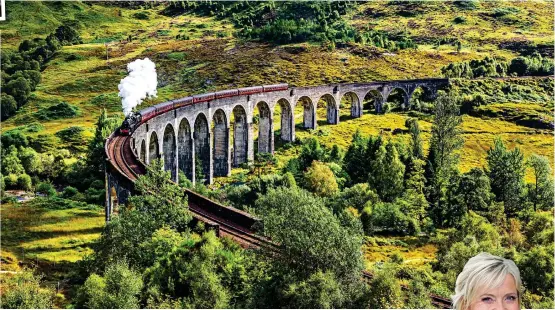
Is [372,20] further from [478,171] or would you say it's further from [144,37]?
[478,171]

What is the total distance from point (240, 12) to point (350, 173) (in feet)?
345

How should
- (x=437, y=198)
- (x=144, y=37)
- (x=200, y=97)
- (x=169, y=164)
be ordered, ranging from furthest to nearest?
1. (x=144, y=37)
2. (x=200, y=97)
3. (x=169, y=164)
4. (x=437, y=198)

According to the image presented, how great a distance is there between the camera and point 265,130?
248 feet

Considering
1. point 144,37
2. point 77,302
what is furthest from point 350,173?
point 144,37

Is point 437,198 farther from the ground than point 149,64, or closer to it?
closer to it

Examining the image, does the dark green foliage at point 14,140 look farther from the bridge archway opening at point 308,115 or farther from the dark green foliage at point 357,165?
the dark green foliage at point 357,165

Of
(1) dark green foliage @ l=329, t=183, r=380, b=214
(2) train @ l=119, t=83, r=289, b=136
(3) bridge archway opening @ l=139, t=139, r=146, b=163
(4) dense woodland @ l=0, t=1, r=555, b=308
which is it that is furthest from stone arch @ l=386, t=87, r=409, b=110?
(3) bridge archway opening @ l=139, t=139, r=146, b=163

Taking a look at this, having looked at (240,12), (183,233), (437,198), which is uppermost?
(240,12)

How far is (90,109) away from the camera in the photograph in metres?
95.6

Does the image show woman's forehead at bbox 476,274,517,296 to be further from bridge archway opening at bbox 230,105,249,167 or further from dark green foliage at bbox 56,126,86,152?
dark green foliage at bbox 56,126,86,152

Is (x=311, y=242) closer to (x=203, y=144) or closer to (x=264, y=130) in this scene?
(x=203, y=144)

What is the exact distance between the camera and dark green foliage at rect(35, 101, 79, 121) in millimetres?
90125

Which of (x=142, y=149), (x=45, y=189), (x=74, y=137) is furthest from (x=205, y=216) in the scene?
(x=74, y=137)

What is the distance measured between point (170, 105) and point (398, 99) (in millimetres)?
50612
